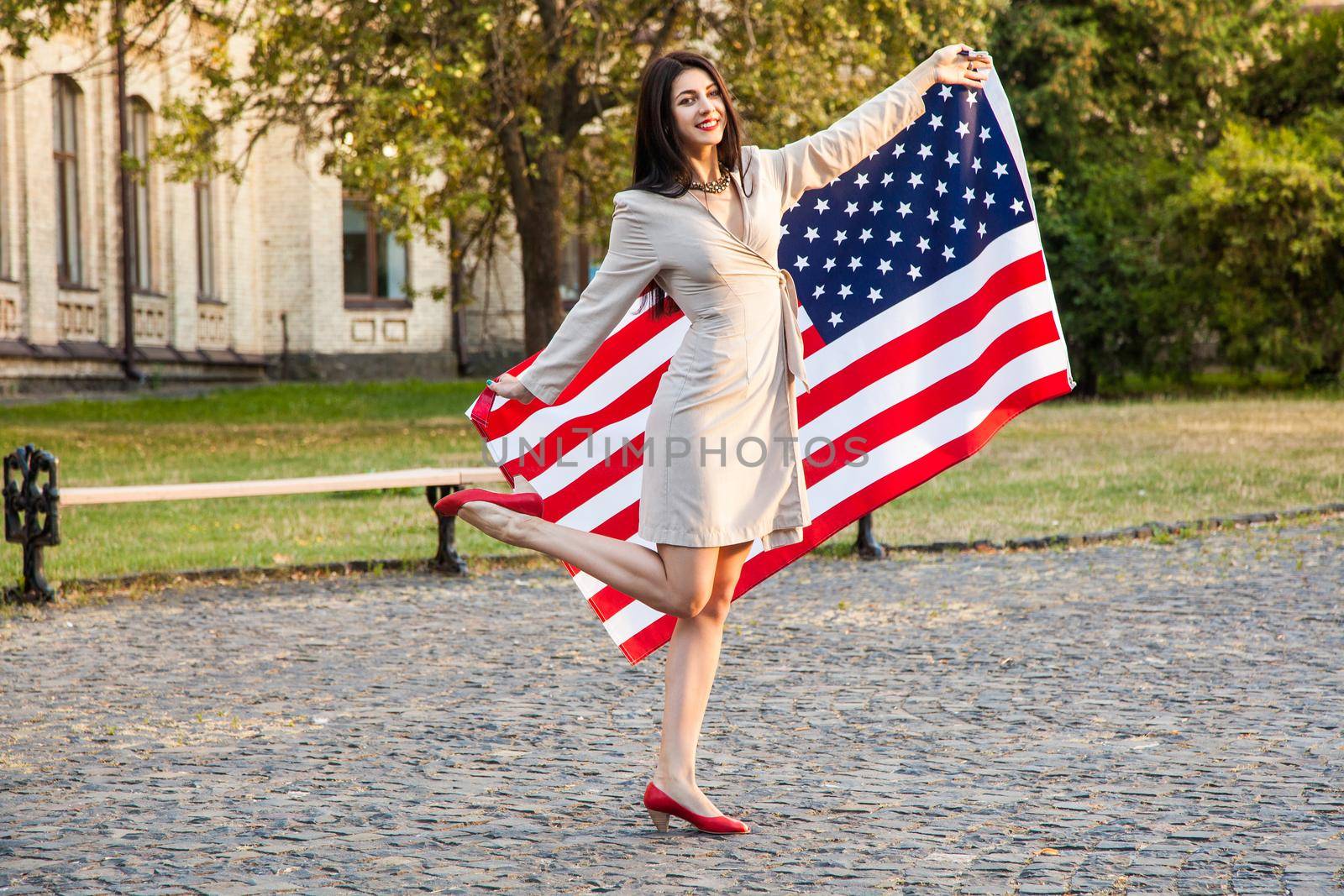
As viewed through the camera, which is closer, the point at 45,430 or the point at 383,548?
the point at 383,548

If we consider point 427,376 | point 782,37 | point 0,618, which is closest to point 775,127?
point 782,37

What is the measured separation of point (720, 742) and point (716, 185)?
2075 mm

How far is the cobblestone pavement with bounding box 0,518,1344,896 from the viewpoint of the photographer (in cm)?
405

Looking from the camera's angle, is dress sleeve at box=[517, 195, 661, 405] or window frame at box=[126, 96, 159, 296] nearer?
dress sleeve at box=[517, 195, 661, 405]

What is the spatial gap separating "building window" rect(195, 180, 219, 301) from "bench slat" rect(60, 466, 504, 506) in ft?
89.0

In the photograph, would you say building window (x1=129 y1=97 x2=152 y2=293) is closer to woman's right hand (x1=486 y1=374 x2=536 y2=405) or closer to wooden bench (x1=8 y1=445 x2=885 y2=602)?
wooden bench (x1=8 y1=445 x2=885 y2=602)

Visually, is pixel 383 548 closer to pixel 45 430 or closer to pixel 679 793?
pixel 679 793

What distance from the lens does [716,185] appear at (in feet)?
14.0

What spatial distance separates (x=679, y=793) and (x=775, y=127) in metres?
15.0

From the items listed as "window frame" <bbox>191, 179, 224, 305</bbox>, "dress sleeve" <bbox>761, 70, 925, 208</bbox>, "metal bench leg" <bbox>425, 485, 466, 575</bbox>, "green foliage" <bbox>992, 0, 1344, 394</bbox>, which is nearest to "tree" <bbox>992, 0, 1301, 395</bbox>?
"green foliage" <bbox>992, 0, 1344, 394</bbox>

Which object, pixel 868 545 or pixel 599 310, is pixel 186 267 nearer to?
pixel 868 545

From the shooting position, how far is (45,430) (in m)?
21.1

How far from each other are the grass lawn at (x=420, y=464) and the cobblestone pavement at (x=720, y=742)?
1.61 meters

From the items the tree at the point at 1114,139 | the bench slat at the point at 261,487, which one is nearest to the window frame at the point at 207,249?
the tree at the point at 1114,139
